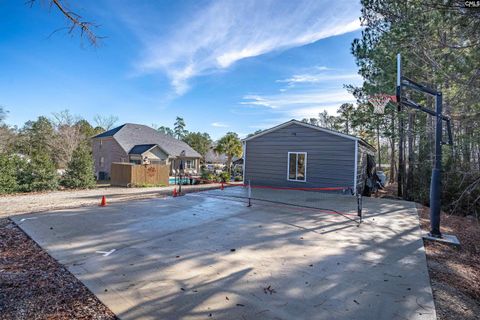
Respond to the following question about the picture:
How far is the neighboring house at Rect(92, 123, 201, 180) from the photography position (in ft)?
74.0

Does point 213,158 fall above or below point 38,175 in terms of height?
above

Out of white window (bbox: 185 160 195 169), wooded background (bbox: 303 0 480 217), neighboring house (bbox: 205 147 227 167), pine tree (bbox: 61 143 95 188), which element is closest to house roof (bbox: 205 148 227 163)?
neighboring house (bbox: 205 147 227 167)

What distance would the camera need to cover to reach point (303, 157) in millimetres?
12117

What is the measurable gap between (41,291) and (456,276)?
215 inches

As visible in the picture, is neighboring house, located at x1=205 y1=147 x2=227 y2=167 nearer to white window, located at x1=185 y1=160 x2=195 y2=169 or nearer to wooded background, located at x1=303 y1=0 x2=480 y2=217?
white window, located at x1=185 y1=160 x2=195 y2=169

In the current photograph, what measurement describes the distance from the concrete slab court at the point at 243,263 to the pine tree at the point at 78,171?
25.9 feet

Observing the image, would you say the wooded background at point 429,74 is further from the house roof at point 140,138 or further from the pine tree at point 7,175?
the house roof at point 140,138

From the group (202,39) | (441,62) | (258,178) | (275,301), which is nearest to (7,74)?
(202,39)

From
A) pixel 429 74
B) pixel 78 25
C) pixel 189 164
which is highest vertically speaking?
pixel 429 74

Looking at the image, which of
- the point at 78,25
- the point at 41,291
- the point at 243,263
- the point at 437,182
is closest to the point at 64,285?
the point at 41,291

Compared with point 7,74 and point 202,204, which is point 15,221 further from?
point 7,74

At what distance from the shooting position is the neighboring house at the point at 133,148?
888 inches

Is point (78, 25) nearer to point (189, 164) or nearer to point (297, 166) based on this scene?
point (297, 166)

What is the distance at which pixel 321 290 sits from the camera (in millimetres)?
2986
